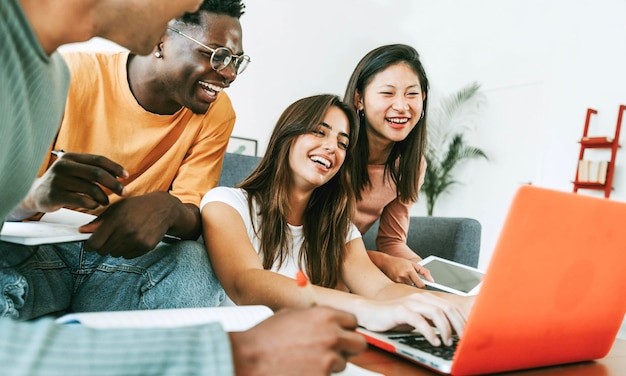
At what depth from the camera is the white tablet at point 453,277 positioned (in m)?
1.17

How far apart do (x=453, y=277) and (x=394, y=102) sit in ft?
2.09

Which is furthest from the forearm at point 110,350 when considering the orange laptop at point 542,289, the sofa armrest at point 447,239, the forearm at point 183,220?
the sofa armrest at point 447,239

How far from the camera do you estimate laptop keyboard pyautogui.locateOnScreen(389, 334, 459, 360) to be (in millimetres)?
661

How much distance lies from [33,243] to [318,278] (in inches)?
31.9

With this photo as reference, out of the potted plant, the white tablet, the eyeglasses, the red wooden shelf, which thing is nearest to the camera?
the white tablet

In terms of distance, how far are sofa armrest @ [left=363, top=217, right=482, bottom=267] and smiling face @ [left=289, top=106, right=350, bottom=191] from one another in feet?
3.28

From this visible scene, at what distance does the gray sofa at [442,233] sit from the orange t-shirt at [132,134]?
78 centimetres

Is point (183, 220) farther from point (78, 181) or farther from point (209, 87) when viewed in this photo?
point (209, 87)

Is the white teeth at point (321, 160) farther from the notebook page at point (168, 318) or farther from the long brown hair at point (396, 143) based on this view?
the notebook page at point (168, 318)

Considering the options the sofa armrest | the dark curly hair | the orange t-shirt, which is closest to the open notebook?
the orange t-shirt

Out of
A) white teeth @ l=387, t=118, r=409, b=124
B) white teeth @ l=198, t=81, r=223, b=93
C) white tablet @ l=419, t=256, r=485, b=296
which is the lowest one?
white tablet @ l=419, t=256, r=485, b=296

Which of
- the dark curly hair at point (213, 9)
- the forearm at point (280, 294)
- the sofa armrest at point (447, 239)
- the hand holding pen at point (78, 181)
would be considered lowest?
the sofa armrest at point (447, 239)

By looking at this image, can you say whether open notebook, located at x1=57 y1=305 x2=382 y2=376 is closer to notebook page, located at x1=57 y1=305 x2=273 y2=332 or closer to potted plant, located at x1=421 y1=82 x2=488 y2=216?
notebook page, located at x1=57 y1=305 x2=273 y2=332

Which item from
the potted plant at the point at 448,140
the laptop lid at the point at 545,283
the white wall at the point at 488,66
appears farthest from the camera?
the potted plant at the point at 448,140
